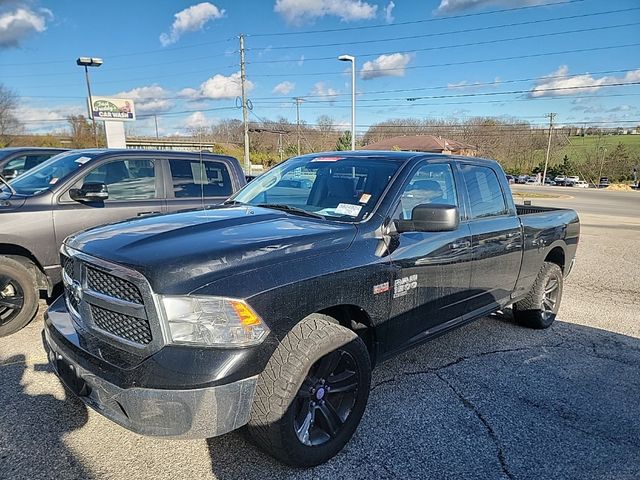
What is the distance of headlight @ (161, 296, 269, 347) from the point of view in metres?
2.07

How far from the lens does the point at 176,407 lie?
2.04 metres

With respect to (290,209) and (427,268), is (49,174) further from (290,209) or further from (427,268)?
(427,268)

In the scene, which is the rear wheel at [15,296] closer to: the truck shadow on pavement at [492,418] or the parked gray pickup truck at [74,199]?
the parked gray pickup truck at [74,199]

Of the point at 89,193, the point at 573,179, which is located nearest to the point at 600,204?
the point at 89,193

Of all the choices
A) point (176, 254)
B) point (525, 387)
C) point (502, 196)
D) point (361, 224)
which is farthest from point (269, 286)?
point (502, 196)

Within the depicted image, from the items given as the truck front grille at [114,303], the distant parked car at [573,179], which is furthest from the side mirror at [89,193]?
the distant parked car at [573,179]

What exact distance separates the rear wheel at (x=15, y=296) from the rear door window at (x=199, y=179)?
1819 millimetres

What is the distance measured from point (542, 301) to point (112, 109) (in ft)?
103

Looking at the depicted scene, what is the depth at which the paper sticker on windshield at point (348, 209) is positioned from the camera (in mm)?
3039

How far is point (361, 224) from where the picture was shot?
9.49 ft

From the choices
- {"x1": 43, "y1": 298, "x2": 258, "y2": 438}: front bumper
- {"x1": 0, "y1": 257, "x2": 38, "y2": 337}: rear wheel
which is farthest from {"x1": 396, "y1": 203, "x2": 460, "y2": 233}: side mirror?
{"x1": 0, "y1": 257, "x2": 38, "y2": 337}: rear wheel

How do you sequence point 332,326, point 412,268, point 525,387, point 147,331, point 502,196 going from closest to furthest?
point 147,331 → point 332,326 → point 412,268 → point 525,387 → point 502,196

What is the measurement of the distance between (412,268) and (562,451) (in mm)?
1471

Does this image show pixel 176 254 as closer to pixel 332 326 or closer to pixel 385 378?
pixel 332 326
